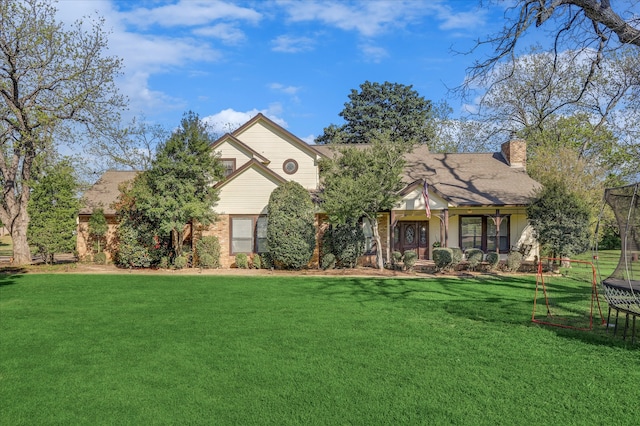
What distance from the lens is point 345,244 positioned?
68.6 feet

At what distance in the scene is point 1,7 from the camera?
66.4 feet

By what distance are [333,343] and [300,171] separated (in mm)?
16513

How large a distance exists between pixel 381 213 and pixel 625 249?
1470 centimetres

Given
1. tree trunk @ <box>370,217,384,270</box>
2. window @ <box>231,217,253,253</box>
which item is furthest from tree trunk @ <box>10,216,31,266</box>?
tree trunk @ <box>370,217,384,270</box>

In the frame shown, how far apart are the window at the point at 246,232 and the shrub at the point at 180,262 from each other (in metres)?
2.23

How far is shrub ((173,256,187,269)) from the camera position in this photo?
66.5 ft

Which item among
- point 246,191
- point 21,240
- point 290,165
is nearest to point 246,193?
point 246,191

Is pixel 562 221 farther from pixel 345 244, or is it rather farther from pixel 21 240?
pixel 21 240

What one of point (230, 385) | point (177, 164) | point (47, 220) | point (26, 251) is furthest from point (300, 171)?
point (230, 385)

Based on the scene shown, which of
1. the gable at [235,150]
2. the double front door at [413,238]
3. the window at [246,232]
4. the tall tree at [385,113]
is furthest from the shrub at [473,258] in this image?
the tall tree at [385,113]

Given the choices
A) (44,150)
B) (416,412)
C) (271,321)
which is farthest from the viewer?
(44,150)

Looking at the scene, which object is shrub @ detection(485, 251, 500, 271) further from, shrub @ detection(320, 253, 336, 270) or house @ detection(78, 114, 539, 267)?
shrub @ detection(320, 253, 336, 270)

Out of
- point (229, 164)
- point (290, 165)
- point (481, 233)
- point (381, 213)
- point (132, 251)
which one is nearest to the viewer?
point (132, 251)

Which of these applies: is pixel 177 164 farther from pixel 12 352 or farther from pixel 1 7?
pixel 12 352
